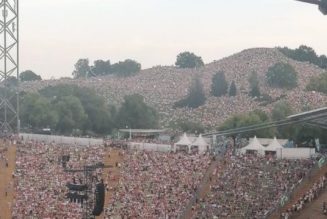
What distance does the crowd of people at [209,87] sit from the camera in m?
80.2

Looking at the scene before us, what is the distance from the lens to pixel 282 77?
98125mm

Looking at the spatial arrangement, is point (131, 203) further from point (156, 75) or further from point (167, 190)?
point (156, 75)

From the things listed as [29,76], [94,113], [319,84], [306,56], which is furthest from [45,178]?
[29,76]

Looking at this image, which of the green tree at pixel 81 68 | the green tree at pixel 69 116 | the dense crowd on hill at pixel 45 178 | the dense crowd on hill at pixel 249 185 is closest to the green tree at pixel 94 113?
the green tree at pixel 69 116

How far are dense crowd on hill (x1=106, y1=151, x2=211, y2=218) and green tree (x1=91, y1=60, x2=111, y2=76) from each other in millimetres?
100057

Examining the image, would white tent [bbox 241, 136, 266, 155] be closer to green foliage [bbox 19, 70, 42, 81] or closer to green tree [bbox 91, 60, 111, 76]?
green foliage [bbox 19, 70, 42, 81]

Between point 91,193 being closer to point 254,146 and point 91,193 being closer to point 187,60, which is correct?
point 254,146

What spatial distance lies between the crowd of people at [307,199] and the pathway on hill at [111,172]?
8080 millimetres

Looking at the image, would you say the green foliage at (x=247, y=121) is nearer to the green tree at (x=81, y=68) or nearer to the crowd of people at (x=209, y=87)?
the crowd of people at (x=209, y=87)

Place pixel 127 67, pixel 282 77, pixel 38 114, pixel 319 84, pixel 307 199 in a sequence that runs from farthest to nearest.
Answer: pixel 127 67, pixel 282 77, pixel 319 84, pixel 38 114, pixel 307 199

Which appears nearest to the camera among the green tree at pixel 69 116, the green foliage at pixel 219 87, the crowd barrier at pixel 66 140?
the crowd barrier at pixel 66 140

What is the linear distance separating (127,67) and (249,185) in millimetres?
98568

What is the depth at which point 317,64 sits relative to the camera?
4683 inches

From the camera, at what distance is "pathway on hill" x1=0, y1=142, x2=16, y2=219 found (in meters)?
33.9
